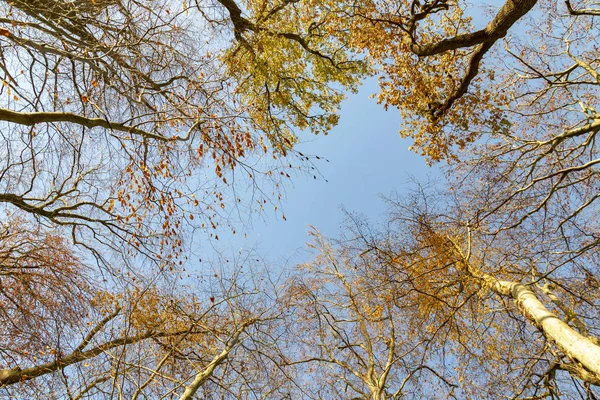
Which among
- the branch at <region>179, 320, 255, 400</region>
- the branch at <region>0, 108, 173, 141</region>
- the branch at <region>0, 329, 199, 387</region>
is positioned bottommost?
the branch at <region>179, 320, 255, 400</region>

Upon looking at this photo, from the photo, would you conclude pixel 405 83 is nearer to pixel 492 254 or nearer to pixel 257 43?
pixel 257 43

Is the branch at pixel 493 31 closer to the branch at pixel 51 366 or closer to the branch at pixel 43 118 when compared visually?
the branch at pixel 43 118

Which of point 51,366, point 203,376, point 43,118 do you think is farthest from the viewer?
point 51,366

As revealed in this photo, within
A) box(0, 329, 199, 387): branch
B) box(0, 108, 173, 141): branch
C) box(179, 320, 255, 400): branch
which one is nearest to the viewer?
box(0, 108, 173, 141): branch

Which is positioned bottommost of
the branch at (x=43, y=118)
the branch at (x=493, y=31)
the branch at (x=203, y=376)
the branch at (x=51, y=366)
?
the branch at (x=203, y=376)

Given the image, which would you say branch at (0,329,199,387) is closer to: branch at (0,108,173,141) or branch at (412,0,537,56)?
branch at (0,108,173,141)

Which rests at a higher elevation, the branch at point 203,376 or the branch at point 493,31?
the branch at point 493,31

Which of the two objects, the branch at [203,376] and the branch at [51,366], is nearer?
the branch at [203,376]

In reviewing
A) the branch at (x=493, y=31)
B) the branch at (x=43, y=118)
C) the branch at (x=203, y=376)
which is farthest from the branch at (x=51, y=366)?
the branch at (x=493, y=31)

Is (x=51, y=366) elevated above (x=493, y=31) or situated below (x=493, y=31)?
below

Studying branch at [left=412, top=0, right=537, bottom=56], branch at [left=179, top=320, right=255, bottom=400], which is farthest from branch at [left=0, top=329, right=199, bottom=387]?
branch at [left=412, top=0, right=537, bottom=56]

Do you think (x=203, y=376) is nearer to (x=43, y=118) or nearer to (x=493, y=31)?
(x=43, y=118)

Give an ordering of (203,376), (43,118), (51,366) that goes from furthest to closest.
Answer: (51,366) < (203,376) < (43,118)

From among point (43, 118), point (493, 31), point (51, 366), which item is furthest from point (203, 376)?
point (493, 31)
